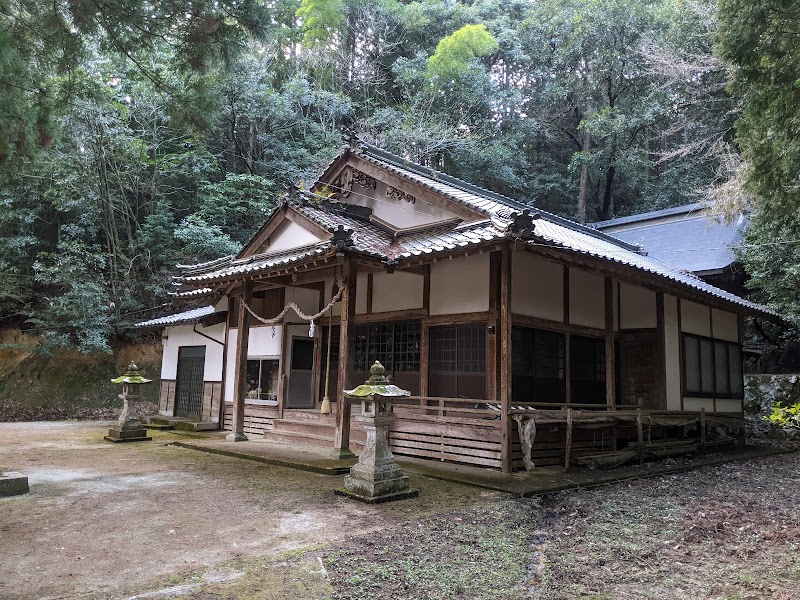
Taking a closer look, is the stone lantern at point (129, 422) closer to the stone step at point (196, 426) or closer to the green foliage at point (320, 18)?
the stone step at point (196, 426)

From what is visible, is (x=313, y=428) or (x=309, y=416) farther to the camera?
(x=309, y=416)

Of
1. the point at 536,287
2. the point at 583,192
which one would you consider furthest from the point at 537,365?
the point at 583,192

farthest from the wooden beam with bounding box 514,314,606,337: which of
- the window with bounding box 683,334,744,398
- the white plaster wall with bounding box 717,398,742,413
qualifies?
the white plaster wall with bounding box 717,398,742,413

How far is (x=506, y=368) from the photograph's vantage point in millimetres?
8453

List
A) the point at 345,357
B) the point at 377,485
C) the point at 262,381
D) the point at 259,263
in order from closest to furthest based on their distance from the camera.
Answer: the point at 377,485 → the point at 345,357 → the point at 259,263 → the point at 262,381

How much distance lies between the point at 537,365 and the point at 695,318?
5973 millimetres

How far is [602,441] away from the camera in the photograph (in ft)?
34.8

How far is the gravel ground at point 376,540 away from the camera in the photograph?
405 cm

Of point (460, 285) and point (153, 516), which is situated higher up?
point (460, 285)

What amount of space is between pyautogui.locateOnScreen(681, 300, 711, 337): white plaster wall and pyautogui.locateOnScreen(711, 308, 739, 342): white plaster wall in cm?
39

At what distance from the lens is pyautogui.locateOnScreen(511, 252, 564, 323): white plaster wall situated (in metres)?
10.1

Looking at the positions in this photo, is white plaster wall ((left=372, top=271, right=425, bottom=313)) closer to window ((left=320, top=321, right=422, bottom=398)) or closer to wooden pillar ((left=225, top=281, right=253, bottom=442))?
window ((left=320, top=321, right=422, bottom=398))

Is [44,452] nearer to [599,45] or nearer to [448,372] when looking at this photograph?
[448,372]

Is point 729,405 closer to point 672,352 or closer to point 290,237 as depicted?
point 672,352
